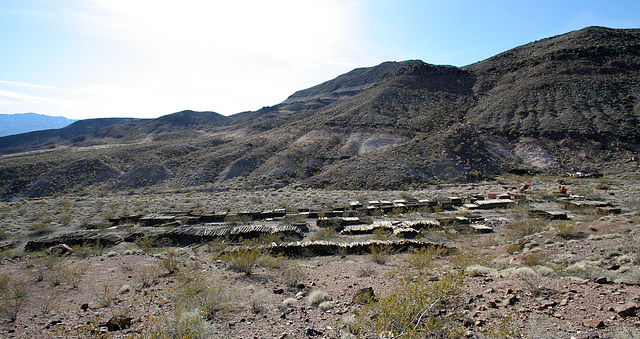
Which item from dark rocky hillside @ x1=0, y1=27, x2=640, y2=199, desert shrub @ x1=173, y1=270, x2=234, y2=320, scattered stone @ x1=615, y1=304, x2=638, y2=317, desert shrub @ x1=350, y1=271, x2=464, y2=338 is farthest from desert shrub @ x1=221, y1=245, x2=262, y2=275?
dark rocky hillside @ x1=0, y1=27, x2=640, y2=199

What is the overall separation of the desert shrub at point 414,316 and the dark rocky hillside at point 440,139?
23229 millimetres

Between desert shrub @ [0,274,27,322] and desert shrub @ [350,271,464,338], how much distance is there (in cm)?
644

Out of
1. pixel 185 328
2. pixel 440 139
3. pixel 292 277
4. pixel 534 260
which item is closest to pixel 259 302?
pixel 292 277

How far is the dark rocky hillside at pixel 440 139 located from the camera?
31.6 meters

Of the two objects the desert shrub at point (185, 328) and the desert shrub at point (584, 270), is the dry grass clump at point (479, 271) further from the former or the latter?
the desert shrub at point (185, 328)

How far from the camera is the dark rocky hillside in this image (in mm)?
31562

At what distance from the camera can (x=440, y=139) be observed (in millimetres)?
35094

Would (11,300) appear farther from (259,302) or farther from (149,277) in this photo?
(259,302)

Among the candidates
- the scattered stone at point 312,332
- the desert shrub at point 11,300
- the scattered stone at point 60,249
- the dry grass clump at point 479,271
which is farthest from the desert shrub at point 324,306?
the scattered stone at point 60,249

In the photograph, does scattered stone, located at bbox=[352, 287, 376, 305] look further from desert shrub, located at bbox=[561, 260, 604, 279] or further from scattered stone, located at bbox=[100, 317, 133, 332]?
scattered stone, located at bbox=[100, 317, 133, 332]

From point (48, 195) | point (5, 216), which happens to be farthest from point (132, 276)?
point (48, 195)

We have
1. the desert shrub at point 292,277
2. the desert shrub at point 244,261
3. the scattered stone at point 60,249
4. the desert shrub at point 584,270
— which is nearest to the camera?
the desert shrub at point 584,270

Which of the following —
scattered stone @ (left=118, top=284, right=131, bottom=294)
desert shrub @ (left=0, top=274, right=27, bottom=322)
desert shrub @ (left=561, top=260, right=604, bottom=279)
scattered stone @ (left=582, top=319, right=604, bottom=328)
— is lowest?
scattered stone @ (left=118, top=284, right=131, bottom=294)

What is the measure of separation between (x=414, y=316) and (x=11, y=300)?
838cm
